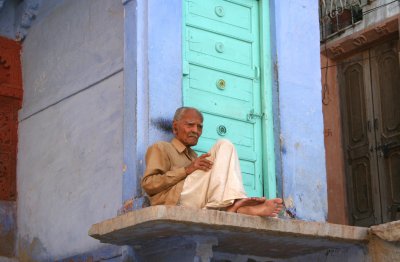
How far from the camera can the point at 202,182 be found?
6.03 m

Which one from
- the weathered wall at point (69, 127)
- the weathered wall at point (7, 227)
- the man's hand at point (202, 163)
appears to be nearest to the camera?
the man's hand at point (202, 163)

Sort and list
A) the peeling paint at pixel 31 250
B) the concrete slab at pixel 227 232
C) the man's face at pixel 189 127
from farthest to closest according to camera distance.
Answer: the peeling paint at pixel 31 250 < the man's face at pixel 189 127 < the concrete slab at pixel 227 232

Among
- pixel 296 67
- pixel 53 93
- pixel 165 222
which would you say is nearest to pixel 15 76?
pixel 53 93

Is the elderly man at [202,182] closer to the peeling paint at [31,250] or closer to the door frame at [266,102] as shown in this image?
the door frame at [266,102]

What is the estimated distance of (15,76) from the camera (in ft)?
27.2

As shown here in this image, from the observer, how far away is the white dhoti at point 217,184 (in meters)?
5.88

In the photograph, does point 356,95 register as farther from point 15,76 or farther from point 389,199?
point 15,76

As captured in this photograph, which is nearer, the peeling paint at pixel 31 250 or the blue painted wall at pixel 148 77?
the blue painted wall at pixel 148 77

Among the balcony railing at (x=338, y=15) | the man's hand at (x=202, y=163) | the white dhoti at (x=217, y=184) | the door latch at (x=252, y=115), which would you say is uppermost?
the balcony railing at (x=338, y=15)

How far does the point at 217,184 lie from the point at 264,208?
1.17ft

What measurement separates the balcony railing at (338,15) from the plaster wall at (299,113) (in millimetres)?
3553

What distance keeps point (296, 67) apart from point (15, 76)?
267 cm

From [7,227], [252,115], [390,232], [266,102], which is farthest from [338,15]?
[390,232]

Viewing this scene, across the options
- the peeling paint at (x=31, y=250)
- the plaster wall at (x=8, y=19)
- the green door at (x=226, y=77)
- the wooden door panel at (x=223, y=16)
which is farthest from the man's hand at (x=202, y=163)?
the plaster wall at (x=8, y=19)
